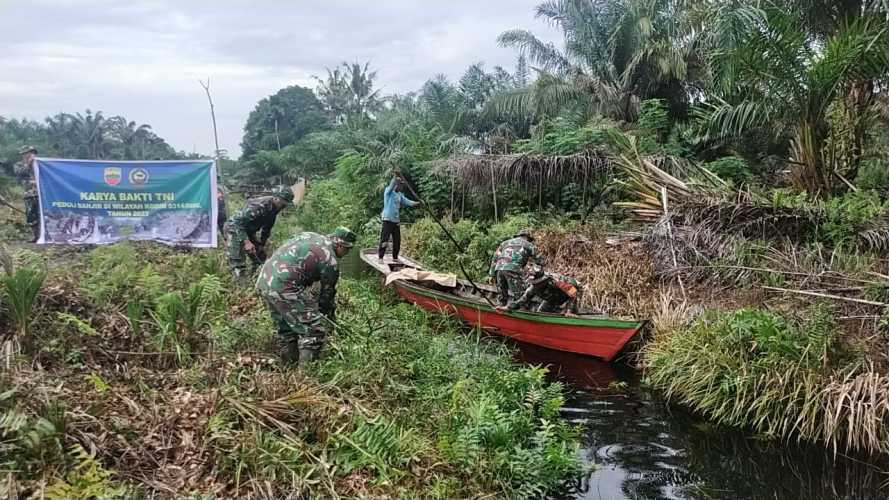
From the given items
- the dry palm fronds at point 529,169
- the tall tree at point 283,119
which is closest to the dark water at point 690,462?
the dry palm fronds at point 529,169

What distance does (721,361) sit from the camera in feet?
21.7

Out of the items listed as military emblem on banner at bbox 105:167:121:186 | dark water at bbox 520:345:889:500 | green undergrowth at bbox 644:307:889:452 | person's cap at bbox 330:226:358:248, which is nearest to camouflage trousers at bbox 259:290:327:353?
person's cap at bbox 330:226:358:248

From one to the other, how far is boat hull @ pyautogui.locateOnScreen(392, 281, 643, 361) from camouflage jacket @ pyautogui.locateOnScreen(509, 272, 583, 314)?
0.27 m

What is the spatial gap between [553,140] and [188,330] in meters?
11.7

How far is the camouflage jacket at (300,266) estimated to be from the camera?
576 centimetres

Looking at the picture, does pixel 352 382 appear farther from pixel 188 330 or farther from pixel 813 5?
pixel 813 5

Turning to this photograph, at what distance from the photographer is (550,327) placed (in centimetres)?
855

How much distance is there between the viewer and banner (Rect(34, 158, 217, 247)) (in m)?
9.26

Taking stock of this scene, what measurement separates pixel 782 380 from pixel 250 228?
720 cm

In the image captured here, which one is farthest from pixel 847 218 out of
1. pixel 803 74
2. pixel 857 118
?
pixel 857 118

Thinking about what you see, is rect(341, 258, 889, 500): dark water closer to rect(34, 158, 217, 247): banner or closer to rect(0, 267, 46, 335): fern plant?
rect(0, 267, 46, 335): fern plant

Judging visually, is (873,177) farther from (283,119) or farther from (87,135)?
(87,135)

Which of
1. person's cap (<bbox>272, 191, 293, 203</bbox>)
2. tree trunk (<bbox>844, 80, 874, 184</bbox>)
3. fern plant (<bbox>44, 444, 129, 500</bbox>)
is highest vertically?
tree trunk (<bbox>844, 80, 874, 184</bbox>)

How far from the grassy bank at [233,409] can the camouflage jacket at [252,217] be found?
2.09m
